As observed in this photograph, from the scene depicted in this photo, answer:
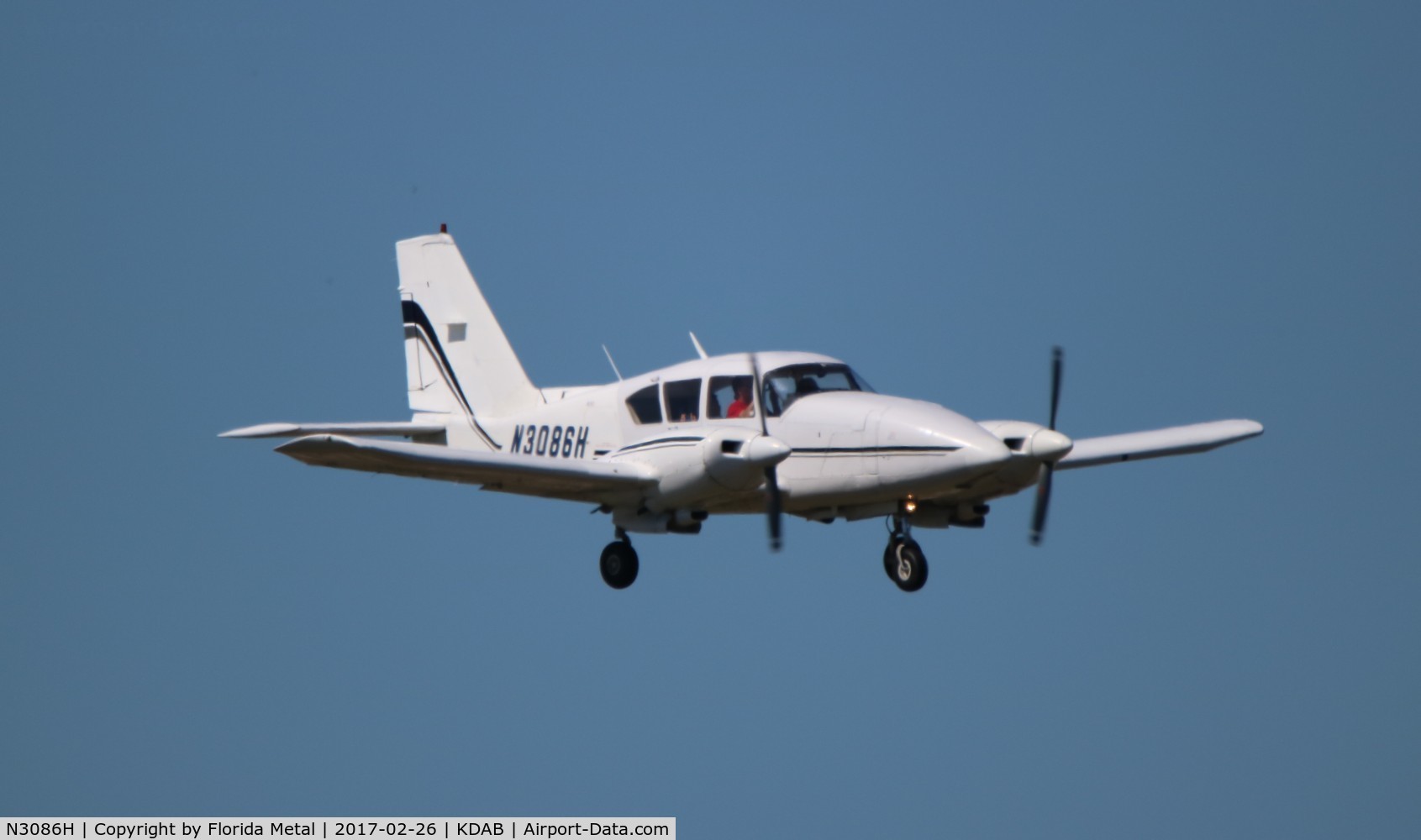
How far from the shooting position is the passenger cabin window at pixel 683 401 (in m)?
26.8

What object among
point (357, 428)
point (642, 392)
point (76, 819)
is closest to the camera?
point (76, 819)

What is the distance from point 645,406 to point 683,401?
713mm

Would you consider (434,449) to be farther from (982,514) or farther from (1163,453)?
(1163,453)

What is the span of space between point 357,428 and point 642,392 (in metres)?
4.66

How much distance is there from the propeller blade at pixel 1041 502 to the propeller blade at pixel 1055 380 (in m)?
0.70

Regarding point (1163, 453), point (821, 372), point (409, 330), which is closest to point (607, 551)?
point (821, 372)

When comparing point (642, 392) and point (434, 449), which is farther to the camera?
point (642, 392)

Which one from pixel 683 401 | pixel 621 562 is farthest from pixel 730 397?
pixel 621 562

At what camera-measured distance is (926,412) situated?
83.6 feet

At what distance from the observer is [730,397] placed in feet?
86.9

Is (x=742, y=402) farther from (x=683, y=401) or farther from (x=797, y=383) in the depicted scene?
(x=683, y=401)

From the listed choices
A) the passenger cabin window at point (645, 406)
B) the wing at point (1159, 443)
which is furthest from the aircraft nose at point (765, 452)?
the wing at point (1159, 443)

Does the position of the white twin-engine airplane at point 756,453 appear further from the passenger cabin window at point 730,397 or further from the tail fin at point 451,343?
the tail fin at point 451,343

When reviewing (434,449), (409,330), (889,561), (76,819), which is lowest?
(76,819)
